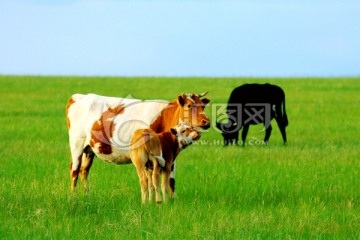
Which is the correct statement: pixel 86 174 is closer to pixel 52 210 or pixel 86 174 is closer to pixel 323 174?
pixel 52 210

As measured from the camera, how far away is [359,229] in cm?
871

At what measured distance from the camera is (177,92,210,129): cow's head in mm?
9469

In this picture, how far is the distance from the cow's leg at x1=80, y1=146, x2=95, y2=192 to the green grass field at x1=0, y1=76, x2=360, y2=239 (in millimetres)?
284

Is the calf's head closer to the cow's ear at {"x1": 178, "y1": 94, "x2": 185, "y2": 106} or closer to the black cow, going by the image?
the cow's ear at {"x1": 178, "y1": 94, "x2": 185, "y2": 106}

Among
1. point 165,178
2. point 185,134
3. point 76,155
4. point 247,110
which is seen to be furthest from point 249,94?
point 165,178

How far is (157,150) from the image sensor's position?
30.1 feet

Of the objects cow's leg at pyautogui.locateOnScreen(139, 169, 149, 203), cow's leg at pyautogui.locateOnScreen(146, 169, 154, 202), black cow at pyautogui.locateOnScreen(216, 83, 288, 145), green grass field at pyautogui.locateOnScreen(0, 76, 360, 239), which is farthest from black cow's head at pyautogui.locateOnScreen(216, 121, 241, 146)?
cow's leg at pyautogui.locateOnScreen(139, 169, 149, 203)

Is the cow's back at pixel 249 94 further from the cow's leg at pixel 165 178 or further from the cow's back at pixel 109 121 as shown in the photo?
the cow's leg at pixel 165 178

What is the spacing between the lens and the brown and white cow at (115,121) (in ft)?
31.7

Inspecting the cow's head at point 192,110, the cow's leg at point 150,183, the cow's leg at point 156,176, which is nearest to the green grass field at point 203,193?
the cow's leg at point 150,183

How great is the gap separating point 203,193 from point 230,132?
26.9 feet

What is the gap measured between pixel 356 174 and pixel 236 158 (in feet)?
9.96

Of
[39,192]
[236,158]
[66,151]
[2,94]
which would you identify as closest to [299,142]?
[236,158]

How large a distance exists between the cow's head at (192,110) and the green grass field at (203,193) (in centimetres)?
105
